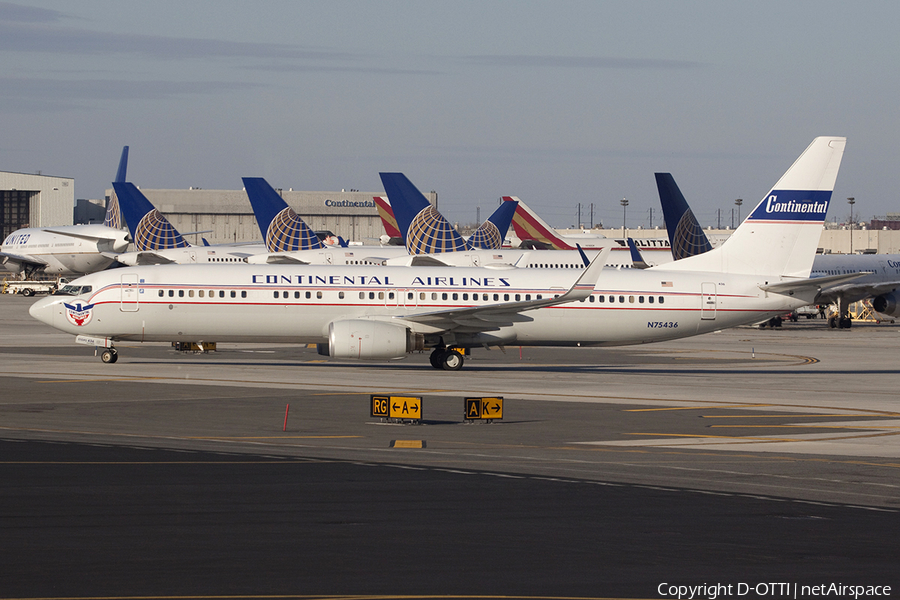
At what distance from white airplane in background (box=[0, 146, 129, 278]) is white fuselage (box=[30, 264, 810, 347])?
7854cm

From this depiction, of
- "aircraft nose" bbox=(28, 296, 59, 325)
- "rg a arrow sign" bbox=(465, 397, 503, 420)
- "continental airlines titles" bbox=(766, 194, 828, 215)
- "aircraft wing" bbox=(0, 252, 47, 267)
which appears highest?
"aircraft wing" bbox=(0, 252, 47, 267)

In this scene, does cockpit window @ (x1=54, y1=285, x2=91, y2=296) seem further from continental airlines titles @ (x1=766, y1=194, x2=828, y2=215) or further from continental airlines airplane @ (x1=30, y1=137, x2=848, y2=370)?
continental airlines titles @ (x1=766, y1=194, x2=828, y2=215)

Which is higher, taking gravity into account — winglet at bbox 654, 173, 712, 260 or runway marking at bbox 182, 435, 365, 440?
winglet at bbox 654, 173, 712, 260

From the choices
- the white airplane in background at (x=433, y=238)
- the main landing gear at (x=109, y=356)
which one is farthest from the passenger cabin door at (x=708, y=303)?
the main landing gear at (x=109, y=356)

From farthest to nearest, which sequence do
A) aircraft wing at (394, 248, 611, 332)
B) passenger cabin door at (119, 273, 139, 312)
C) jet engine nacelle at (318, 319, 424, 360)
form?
passenger cabin door at (119, 273, 139, 312) < aircraft wing at (394, 248, 611, 332) < jet engine nacelle at (318, 319, 424, 360)

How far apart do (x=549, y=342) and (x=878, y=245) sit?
151m

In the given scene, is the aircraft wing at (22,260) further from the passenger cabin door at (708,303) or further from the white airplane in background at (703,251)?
the passenger cabin door at (708,303)

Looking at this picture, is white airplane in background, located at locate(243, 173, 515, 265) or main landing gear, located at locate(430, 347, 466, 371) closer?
main landing gear, located at locate(430, 347, 466, 371)

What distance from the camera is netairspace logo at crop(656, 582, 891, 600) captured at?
1117cm

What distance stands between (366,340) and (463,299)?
5119 millimetres

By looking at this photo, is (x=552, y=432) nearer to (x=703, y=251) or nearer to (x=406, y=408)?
(x=406, y=408)

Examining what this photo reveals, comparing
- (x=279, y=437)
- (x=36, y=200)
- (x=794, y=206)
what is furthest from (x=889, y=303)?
(x=36, y=200)

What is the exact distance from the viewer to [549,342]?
42.1 metres

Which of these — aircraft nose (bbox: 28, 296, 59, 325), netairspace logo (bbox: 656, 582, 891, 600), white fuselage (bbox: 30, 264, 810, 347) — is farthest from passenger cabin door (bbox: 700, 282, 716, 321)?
netairspace logo (bbox: 656, 582, 891, 600)
